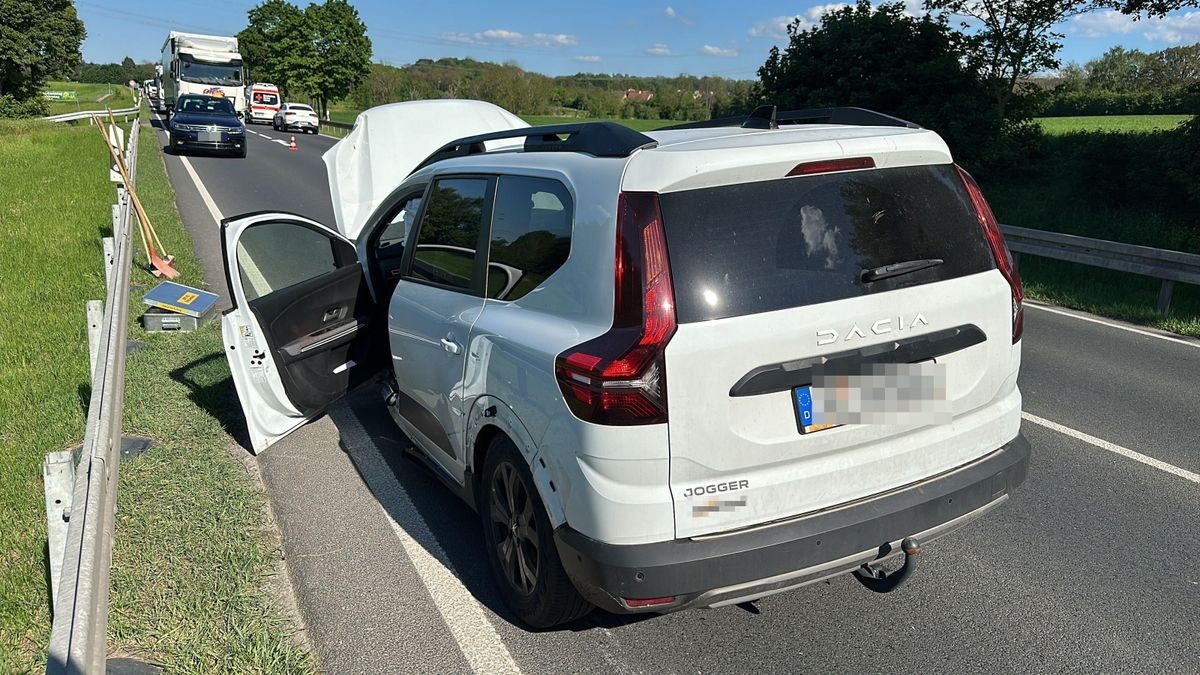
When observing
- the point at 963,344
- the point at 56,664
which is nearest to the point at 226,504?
the point at 56,664

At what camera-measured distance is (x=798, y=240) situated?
9.41ft

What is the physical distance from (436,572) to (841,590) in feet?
5.87

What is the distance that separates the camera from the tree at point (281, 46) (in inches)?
3071

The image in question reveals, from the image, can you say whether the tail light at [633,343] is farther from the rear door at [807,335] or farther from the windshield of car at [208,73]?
the windshield of car at [208,73]

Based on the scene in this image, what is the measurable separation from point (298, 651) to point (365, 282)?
2593 mm

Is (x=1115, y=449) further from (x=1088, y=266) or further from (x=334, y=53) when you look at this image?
(x=334, y=53)

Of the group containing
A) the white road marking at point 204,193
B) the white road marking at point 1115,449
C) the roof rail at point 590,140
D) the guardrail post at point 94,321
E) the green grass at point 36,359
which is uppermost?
the roof rail at point 590,140

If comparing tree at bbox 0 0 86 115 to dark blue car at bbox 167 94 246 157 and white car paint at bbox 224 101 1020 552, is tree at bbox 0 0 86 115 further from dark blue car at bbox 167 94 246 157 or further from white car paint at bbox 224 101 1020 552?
white car paint at bbox 224 101 1020 552

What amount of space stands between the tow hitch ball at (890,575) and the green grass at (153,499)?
7.10 feet

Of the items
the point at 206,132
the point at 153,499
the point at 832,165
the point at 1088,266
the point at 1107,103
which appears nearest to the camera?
the point at 832,165

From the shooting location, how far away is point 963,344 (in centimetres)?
311

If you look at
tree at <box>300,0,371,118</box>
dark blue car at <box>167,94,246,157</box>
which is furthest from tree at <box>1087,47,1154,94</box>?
tree at <box>300,0,371,118</box>

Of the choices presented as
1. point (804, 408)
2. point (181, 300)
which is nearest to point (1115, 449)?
point (804, 408)

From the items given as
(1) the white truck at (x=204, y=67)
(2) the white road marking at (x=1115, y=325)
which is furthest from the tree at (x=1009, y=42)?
(1) the white truck at (x=204, y=67)
